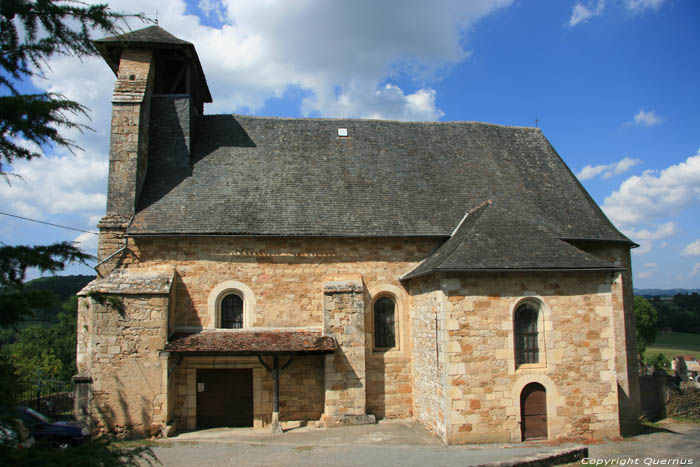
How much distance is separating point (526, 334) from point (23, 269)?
11365 millimetres

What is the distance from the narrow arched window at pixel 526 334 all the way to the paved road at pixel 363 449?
82.9 inches

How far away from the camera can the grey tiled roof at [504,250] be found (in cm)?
1250

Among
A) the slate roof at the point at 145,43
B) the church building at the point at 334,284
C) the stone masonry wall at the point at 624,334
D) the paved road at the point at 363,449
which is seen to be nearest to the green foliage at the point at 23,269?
the paved road at the point at 363,449

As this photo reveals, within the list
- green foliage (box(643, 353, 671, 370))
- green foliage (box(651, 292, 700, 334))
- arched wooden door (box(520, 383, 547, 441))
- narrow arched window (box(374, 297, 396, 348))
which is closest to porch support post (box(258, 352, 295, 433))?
narrow arched window (box(374, 297, 396, 348))

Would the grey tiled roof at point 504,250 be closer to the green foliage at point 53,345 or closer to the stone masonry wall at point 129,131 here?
the stone masonry wall at point 129,131

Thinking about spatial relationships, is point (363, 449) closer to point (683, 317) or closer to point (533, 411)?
point (533, 411)

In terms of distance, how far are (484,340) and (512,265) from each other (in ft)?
6.59

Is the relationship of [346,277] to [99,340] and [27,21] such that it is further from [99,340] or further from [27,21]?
[27,21]

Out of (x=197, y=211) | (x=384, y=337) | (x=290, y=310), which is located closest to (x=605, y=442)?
(x=384, y=337)

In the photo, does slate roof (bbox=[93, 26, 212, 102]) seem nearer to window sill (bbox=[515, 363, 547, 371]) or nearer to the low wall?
window sill (bbox=[515, 363, 547, 371])

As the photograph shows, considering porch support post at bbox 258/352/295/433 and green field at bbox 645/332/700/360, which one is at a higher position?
porch support post at bbox 258/352/295/433

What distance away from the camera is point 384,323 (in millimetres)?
15305

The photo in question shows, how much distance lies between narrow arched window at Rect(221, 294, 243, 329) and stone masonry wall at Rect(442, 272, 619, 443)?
6.16 metres

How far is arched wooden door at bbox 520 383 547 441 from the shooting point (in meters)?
12.5
